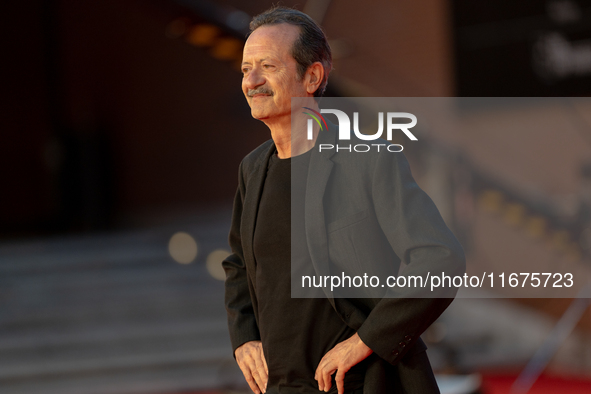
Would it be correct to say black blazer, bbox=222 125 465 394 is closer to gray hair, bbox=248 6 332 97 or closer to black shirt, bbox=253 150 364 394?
black shirt, bbox=253 150 364 394

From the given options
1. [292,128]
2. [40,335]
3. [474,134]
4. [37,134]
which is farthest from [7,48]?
[292,128]

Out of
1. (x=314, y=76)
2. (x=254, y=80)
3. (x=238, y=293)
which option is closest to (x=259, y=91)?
(x=254, y=80)

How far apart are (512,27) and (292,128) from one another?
5749 millimetres

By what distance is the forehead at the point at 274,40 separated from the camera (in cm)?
148

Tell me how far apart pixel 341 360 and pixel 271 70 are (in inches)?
25.9

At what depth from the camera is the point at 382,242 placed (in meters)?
1.48

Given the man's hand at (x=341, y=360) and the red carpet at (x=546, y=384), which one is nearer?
the man's hand at (x=341, y=360)

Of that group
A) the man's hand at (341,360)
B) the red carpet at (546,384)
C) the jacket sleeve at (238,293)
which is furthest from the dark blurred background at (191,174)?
the man's hand at (341,360)

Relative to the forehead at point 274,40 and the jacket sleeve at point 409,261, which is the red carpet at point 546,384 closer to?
the jacket sleeve at point 409,261

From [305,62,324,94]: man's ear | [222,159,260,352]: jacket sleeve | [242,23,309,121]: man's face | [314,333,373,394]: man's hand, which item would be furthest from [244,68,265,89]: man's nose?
[314,333,373,394]: man's hand

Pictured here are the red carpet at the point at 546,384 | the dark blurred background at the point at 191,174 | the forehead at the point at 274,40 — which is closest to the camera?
the forehead at the point at 274,40

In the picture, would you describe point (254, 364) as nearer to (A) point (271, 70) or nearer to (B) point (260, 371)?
(B) point (260, 371)

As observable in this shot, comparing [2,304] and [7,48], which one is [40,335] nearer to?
[2,304]

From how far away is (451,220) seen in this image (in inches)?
248
